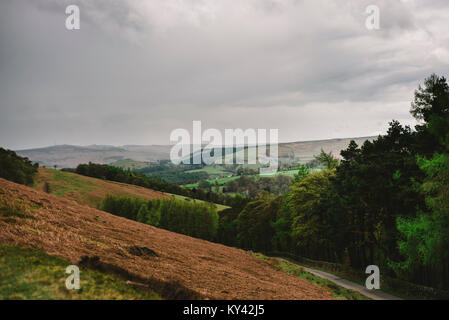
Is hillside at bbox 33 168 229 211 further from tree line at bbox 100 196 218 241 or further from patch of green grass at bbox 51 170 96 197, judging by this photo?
tree line at bbox 100 196 218 241

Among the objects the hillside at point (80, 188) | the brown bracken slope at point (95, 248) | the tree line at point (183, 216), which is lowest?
the tree line at point (183, 216)

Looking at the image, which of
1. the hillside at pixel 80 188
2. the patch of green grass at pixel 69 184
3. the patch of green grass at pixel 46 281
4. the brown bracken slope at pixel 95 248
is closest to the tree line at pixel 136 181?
the hillside at pixel 80 188

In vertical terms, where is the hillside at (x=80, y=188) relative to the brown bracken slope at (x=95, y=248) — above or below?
below

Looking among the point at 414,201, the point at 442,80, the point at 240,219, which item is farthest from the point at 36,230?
the point at 240,219

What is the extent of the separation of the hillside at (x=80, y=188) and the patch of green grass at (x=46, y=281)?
303 ft

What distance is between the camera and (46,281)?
8.93 metres

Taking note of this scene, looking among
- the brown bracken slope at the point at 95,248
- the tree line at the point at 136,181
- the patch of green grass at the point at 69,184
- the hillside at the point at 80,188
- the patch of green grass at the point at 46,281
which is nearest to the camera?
the patch of green grass at the point at 46,281

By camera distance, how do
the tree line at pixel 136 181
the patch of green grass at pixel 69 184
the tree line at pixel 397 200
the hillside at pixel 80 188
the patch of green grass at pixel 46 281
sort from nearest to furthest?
the patch of green grass at pixel 46 281 → the tree line at pixel 397 200 → the hillside at pixel 80 188 → the patch of green grass at pixel 69 184 → the tree line at pixel 136 181

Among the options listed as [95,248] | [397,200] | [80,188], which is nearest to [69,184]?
[80,188]

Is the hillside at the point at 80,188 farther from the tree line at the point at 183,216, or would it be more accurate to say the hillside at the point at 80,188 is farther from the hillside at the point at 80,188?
the tree line at the point at 183,216

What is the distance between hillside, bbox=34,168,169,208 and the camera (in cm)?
9550

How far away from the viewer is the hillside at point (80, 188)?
313ft

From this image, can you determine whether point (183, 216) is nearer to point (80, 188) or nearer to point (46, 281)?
point (80, 188)

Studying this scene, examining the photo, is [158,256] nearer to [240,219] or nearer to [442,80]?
[442,80]
